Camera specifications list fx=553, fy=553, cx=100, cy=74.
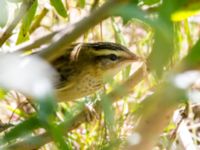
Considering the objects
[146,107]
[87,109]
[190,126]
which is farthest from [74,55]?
[146,107]

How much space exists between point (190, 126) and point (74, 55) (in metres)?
0.56

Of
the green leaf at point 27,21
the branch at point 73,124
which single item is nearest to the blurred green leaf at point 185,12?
the branch at point 73,124

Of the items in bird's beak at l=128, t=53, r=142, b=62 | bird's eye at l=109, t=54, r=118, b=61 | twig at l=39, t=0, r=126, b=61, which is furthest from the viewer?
bird's eye at l=109, t=54, r=118, b=61

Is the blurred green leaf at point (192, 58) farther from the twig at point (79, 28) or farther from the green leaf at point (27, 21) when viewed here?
the green leaf at point (27, 21)

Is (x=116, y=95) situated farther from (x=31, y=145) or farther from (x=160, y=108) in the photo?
(x=160, y=108)

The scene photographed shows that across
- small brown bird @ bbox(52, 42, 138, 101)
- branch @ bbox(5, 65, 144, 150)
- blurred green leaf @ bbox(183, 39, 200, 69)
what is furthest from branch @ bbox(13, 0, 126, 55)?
small brown bird @ bbox(52, 42, 138, 101)

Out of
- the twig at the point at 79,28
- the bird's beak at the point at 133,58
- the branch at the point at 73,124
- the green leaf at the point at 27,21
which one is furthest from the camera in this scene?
the bird's beak at the point at 133,58

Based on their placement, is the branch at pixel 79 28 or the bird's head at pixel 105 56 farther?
the bird's head at pixel 105 56

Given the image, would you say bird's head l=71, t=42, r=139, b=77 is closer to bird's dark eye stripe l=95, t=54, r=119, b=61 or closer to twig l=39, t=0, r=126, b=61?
bird's dark eye stripe l=95, t=54, r=119, b=61

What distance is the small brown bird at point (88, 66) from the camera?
2246mm

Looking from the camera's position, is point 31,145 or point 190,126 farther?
point 190,126

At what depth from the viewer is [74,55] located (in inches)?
91.9

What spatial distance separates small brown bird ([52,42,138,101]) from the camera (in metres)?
2.25

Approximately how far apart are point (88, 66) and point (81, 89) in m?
0.14
